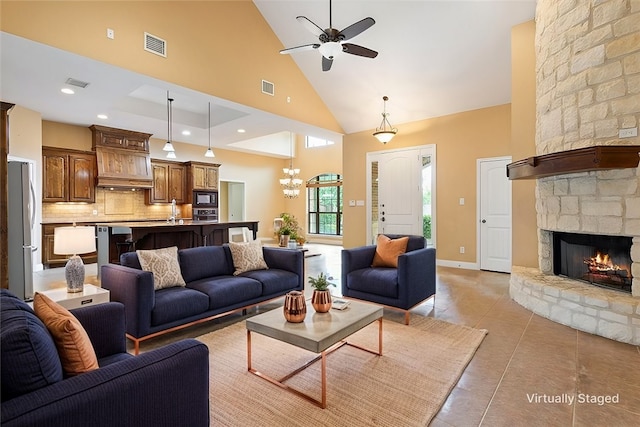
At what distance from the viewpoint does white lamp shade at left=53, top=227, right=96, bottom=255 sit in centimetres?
270

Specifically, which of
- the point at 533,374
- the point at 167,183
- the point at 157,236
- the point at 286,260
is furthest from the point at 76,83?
the point at 533,374

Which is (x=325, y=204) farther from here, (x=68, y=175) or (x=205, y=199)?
(x=68, y=175)

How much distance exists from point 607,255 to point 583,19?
2448 mm

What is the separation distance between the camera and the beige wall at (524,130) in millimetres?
4500

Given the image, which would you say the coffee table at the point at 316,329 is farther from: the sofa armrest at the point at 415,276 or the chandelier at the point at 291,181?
the chandelier at the point at 291,181

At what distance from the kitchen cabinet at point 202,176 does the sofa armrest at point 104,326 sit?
24.6 feet

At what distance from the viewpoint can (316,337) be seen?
2.08 metres

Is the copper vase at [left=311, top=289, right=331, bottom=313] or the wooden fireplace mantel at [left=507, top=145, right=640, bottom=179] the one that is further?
the wooden fireplace mantel at [left=507, top=145, right=640, bottom=179]

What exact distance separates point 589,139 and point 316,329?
3.35 metres

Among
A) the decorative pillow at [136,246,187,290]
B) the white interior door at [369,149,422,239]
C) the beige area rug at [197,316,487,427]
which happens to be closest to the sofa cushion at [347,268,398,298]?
the beige area rug at [197,316,487,427]

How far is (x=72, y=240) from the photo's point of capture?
8.88 feet

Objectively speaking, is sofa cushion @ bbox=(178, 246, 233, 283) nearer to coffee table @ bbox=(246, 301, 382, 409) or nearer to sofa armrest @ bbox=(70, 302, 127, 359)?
coffee table @ bbox=(246, 301, 382, 409)

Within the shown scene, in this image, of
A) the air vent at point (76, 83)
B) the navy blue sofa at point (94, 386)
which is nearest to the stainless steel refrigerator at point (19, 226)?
the air vent at point (76, 83)

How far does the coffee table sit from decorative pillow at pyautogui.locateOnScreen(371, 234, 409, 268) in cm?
141
